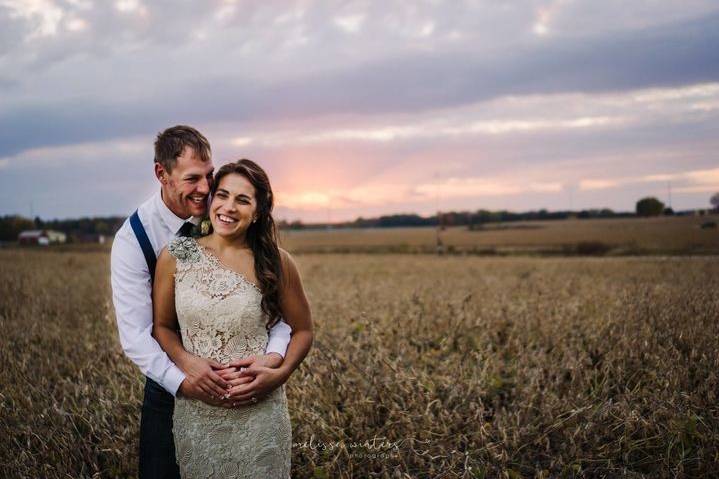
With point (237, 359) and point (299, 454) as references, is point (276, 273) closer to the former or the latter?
point (237, 359)

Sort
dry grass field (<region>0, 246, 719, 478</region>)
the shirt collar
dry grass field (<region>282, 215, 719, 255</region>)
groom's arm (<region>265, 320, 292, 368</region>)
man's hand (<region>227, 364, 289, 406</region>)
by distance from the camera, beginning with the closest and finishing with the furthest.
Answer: man's hand (<region>227, 364, 289, 406</region>) < groom's arm (<region>265, 320, 292, 368</region>) < the shirt collar < dry grass field (<region>0, 246, 719, 478</region>) < dry grass field (<region>282, 215, 719, 255</region>)

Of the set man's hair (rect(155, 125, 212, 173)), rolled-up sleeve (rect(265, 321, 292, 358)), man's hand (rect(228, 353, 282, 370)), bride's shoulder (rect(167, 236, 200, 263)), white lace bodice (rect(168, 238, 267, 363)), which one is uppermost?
man's hair (rect(155, 125, 212, 173))

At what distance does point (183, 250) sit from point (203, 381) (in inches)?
26.9

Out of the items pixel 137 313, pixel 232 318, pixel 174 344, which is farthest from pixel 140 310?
pixel 232 318

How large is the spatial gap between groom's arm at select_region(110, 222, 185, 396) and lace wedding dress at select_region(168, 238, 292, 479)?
0.49 feet

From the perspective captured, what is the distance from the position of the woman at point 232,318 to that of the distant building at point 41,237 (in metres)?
47.4

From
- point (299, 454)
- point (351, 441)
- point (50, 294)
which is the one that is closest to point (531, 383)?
Result: point (351, 441)

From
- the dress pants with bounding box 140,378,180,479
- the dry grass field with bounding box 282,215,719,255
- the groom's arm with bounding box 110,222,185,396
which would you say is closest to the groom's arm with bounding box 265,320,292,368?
the groom's arm with bounding box 110,222,185,396

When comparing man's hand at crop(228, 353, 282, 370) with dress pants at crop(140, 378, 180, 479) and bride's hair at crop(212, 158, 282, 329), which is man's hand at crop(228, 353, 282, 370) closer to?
bride's hair at crop(212, 158, 282, 329)

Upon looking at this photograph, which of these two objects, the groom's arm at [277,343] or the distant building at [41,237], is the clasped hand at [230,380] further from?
the distant building at [41,237]

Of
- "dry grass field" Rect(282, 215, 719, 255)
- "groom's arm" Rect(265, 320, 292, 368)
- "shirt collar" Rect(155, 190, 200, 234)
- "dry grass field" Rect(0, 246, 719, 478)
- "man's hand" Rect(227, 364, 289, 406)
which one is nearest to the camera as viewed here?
"man's hand" Rect(227, 364, 289, 406)

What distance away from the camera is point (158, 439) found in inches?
116

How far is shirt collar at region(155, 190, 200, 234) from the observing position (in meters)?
2.87

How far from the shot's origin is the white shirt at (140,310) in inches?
106
